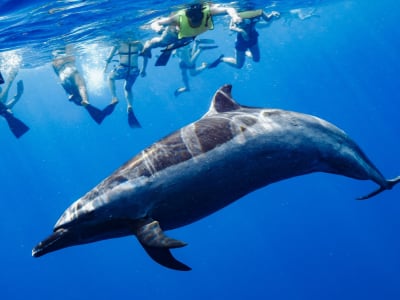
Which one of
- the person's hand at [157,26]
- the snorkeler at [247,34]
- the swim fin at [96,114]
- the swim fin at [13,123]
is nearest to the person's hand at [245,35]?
the snorkeler at [247,34]

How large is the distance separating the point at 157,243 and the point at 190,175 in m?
0.84

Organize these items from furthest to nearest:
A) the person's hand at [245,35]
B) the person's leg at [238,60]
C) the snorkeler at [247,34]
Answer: the person's leg at [238,60], the person's hand at [245,35], the snorkeler at [247,34]

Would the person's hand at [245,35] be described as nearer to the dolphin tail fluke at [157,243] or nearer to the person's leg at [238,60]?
the person's leg at [238,60]

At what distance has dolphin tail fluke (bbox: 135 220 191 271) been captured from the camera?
3.93 m

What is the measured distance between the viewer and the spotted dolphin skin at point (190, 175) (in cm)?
418

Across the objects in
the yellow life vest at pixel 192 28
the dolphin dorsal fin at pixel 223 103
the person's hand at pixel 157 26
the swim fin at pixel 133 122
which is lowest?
the swim fin at pixel 133 122

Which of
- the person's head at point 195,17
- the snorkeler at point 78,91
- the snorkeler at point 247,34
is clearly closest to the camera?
the person's head at point 195,17

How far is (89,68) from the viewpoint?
30.8 m

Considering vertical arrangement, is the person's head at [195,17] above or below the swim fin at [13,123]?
above

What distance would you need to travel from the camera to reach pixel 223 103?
18.8 feet

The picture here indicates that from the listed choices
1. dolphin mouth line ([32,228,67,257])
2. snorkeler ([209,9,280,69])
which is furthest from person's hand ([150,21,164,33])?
dolphin mouth line ([32,228,67,257])

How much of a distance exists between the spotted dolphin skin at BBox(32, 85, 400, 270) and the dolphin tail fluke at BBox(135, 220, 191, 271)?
0.03 feet

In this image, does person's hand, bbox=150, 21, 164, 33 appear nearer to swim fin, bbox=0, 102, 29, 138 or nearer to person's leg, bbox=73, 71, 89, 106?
person's leg, bbox=73, 71, 89, 106

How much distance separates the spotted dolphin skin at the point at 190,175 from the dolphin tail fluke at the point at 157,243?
10 mm
